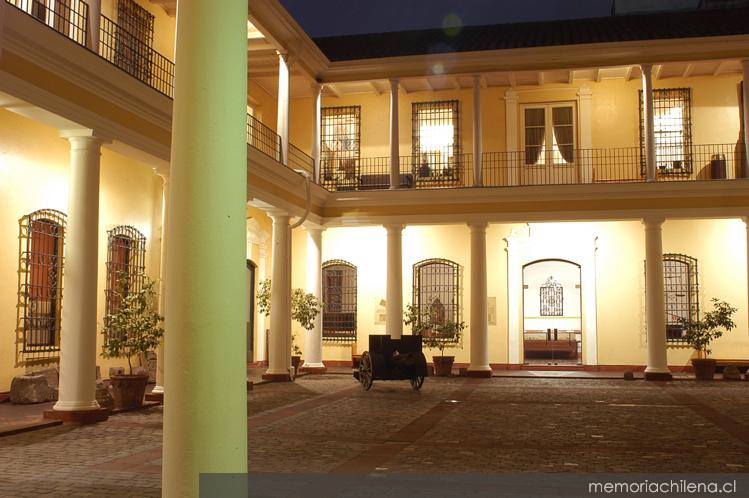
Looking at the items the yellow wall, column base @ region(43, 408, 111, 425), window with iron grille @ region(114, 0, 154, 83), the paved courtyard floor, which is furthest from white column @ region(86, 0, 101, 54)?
the paved courtyard floor

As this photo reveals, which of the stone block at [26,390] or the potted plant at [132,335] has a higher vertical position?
the potted plant at [132,335]

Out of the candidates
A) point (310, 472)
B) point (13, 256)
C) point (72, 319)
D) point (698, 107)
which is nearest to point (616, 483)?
point (310, 472)

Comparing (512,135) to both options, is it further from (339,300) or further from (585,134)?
(339,300)

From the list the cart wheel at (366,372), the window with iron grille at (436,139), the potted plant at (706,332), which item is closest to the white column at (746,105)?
the potted plant at (706,332)

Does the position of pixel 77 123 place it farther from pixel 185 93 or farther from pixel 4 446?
pixel 185 93

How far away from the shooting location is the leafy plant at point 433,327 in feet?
63.0

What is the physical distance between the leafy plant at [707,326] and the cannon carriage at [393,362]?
7170mm

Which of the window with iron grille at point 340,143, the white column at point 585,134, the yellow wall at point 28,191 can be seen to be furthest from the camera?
the window with iron grille at point 340,143

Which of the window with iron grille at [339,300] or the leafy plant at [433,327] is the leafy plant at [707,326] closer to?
the leafy plant at [433,327]

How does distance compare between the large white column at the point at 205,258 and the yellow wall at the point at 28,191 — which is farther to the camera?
the yellow wall at the point at 28,191

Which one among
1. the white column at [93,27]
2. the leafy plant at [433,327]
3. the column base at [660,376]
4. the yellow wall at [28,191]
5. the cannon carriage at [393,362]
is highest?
the white column at [93,27]

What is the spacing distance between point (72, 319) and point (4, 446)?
206 cm

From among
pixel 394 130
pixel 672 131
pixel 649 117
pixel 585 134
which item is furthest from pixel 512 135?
pixel 672 131

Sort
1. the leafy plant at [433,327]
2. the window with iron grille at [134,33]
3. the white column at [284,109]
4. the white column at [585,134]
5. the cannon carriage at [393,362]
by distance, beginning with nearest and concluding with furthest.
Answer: the window with iron grille at [134,33]
the cannon carriage at [393,362]
the white column at [284,109]
the leafy plant at [433,327]
the white column at [585,134]
